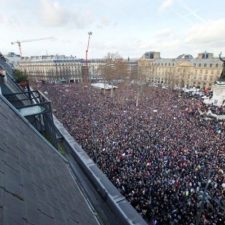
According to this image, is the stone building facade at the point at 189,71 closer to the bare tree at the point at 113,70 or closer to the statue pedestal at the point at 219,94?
the bare tree at the point at 113,70

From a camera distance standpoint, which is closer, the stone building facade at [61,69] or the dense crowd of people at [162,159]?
the dense crowd of people at [162,159]

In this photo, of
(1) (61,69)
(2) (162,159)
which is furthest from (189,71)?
(2) (162,159)

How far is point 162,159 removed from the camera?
56.0ft

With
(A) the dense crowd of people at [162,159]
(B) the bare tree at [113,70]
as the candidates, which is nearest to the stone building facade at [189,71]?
(B) the bare tree at [113,70]

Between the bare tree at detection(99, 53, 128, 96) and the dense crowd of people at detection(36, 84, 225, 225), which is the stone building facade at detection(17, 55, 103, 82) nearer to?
the bare tree at detection(99, 53, 128, 96)

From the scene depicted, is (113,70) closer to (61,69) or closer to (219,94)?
(219,94)

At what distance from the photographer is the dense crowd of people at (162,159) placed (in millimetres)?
12125

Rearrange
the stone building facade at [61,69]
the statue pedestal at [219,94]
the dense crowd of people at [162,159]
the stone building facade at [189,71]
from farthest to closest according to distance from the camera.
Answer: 1. the stone building facade at [61,69]
2. the stone building facade at [189,71]
3. the statue pedestal at [219,94]
4. the dense crowd of people at [162,159]

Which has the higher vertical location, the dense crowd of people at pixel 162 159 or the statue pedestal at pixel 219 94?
the statue pedestal at pixel 219 94

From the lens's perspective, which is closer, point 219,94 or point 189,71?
point 219,94

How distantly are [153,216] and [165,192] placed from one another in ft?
6.60

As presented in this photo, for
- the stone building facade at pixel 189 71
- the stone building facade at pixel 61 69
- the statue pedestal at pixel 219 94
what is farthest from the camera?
the stone building facade at pixel 61 69

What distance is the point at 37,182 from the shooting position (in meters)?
3.69

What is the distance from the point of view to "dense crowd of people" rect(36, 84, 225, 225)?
39.8 ft
